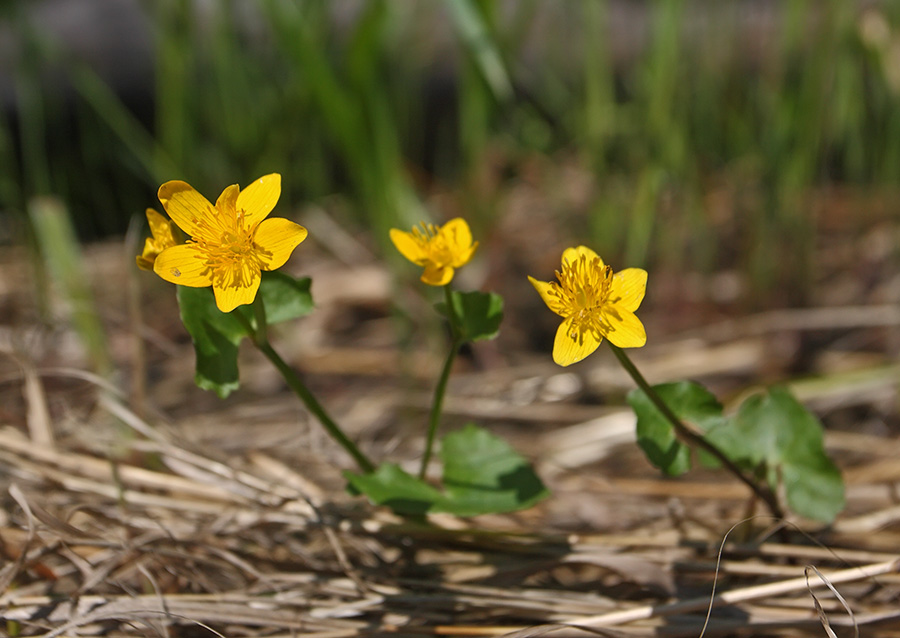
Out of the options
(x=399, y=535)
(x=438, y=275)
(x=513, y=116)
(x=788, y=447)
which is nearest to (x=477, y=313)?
(x=438, y=275)

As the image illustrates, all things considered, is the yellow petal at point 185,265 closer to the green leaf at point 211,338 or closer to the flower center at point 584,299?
the green leaf at point 211,338

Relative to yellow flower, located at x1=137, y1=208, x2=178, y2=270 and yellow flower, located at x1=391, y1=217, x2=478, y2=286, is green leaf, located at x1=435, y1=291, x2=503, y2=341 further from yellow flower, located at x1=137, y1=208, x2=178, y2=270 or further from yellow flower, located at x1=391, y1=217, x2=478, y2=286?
yellow flower, located at x1=137, y1=208, x2=178, y2=270

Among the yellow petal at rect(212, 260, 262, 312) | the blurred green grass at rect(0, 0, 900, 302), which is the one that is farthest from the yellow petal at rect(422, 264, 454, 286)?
the blurred green grass at rect(0, 0, 900, 302)

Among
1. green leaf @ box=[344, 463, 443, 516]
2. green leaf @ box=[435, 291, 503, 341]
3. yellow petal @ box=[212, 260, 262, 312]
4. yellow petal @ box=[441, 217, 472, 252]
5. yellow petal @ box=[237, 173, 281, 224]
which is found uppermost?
yellow petal @ box=[441, 217, 472, 252]

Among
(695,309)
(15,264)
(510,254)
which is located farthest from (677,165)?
(15,264)

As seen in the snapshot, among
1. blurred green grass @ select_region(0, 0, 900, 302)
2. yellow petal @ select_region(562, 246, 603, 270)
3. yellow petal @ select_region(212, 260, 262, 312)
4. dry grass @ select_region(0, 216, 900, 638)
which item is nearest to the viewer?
yellow petal @ select_region(212, 260, 262, 312)

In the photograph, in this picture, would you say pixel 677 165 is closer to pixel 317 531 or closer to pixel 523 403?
pixel 523 403
